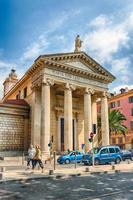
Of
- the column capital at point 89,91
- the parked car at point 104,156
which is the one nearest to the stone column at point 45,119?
the parked car at point 104,156

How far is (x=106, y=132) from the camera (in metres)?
35.6

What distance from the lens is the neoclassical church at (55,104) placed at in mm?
30688

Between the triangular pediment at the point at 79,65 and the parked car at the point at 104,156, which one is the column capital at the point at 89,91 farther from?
the parked car at the point at 104,156

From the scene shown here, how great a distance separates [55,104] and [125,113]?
2761 centimetres

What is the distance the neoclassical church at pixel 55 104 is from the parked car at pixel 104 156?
5.84 metres

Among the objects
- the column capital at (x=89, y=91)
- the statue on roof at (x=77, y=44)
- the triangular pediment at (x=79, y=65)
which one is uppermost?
the statue on roof at (x=77, y=44)

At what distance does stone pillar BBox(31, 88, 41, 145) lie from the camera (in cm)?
3095

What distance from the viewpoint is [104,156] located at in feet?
82.4

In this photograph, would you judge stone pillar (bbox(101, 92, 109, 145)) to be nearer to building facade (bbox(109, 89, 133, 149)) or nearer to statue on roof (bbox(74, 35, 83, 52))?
statue on roof (bbox(74, 35, 83, 52))

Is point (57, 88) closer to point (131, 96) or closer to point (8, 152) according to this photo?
point (8, 152)

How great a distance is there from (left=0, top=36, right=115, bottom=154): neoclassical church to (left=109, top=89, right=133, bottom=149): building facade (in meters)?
21.0

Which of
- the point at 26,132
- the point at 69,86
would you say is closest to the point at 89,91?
the point at 69,86

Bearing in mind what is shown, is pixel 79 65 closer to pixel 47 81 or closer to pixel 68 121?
pixel 47 81

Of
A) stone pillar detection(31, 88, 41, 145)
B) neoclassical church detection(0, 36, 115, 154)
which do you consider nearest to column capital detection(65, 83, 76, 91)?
neoclassical church detection(0, 36, 115, 154)
